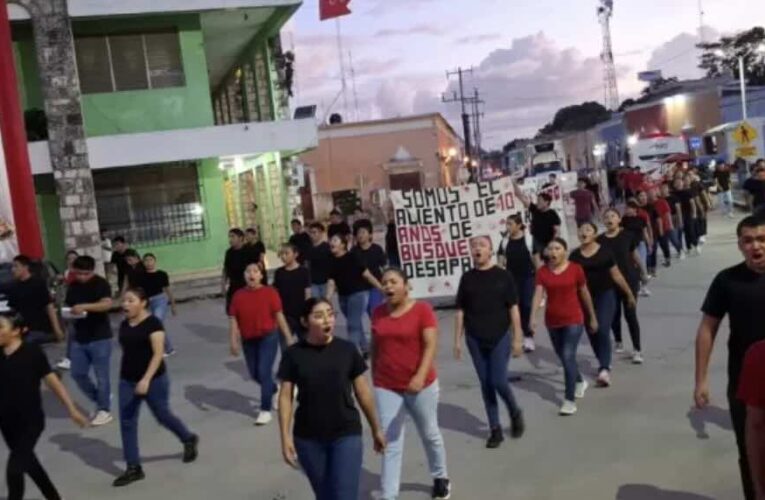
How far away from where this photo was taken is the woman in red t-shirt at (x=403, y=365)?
19.3 feet

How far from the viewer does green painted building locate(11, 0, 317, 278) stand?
19.1 meters

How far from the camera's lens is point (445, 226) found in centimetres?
1368

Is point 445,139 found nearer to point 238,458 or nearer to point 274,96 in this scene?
point 274,96

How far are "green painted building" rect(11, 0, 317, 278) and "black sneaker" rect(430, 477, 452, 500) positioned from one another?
47.1 feet

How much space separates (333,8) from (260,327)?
14.5 metres

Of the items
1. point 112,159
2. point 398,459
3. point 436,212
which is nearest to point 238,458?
point 398,459

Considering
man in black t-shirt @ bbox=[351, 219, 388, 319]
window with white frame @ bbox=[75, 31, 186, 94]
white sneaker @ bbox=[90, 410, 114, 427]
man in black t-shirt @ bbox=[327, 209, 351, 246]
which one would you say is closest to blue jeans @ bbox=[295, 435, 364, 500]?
white sneaker @ bbox=[90, 410, 114, 427]

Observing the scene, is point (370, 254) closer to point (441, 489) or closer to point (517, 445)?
point (517, 445)

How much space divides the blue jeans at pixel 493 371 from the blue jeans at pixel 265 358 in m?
2.22

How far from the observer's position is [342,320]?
14578mm

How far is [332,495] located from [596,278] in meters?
4.61

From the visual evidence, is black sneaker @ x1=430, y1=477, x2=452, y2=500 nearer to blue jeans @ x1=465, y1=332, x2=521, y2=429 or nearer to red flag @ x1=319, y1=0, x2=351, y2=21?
blue jeans @ x1=465, y1=332, x2=521, y2=429

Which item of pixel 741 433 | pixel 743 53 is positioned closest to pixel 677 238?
pixel 741 433

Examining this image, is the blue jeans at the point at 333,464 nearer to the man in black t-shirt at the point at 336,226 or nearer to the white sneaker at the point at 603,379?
the white sneaker at the point at 603,379
